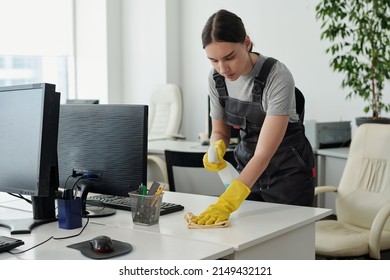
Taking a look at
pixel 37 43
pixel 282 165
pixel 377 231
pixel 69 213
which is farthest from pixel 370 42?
pixel 37 43

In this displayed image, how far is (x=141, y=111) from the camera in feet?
6.12

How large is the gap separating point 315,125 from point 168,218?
2.45 metres

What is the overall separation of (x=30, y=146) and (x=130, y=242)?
44 cm

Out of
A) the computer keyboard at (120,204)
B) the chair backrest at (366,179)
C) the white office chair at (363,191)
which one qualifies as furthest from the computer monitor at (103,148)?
the chair backrest at (366,179)

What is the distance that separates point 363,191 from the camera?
2799 mm

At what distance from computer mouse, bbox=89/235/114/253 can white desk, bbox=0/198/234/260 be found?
40mm

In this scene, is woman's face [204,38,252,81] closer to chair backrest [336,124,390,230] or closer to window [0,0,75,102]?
chair backrest [336,124,390,230]

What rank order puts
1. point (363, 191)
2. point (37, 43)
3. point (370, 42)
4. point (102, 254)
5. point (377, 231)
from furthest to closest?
point (37, 43)
point (370, 42)
point (363, 191)
point (377, 231)
point (102, 254)

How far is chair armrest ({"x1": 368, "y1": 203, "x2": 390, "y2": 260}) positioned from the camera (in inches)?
96.3

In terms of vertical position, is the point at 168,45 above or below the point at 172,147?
above

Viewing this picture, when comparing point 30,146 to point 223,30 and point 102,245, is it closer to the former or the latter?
point 102,245

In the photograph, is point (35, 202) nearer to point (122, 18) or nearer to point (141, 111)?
point (141, 111)

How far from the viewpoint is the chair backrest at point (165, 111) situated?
18.2 feet

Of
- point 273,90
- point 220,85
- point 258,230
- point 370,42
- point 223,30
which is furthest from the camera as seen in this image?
point 370,42
